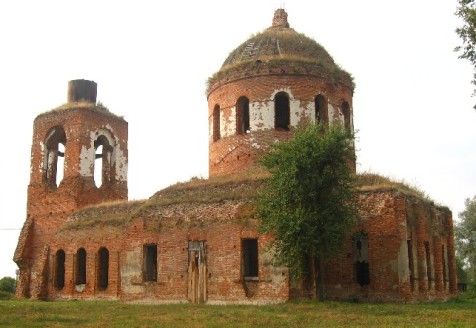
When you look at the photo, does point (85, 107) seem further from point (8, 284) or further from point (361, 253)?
point (361, 253)

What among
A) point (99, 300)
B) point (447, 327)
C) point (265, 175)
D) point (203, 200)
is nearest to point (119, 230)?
point (99, 300)

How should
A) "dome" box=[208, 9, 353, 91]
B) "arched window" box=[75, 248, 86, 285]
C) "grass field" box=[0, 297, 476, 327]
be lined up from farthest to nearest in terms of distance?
"arched window" box=[75, 248, 86, 285] → "dome" box=[208, 9, 353, 91] → "grass field" box=[0, 297, 476, 327]

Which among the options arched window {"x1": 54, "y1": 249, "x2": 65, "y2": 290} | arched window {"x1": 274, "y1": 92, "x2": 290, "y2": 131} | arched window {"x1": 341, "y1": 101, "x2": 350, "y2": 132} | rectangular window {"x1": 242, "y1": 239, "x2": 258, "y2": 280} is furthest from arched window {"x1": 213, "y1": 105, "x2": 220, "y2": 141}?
arched window {"x1": 54, "y1": 249, "x2": 65, "y2": 290}

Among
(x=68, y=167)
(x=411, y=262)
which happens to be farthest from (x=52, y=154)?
(x=411, y=262)

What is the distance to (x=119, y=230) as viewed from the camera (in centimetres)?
2223

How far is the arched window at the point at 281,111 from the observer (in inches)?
842

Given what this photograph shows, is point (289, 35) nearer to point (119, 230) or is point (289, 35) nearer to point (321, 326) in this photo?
point (119, 230)

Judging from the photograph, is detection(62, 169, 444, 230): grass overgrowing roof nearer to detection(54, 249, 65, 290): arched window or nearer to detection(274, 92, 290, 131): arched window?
detection(274, 92, 290, 131): arched window

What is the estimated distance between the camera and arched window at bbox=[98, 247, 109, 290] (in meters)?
22.8

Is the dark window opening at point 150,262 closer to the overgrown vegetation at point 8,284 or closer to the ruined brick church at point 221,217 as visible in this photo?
the ruined brick church at point 221,217

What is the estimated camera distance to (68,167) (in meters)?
26.1

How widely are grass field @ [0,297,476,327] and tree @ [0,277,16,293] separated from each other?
17.3 meters

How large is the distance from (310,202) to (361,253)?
8.94ft

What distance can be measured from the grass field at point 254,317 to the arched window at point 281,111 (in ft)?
24.9
